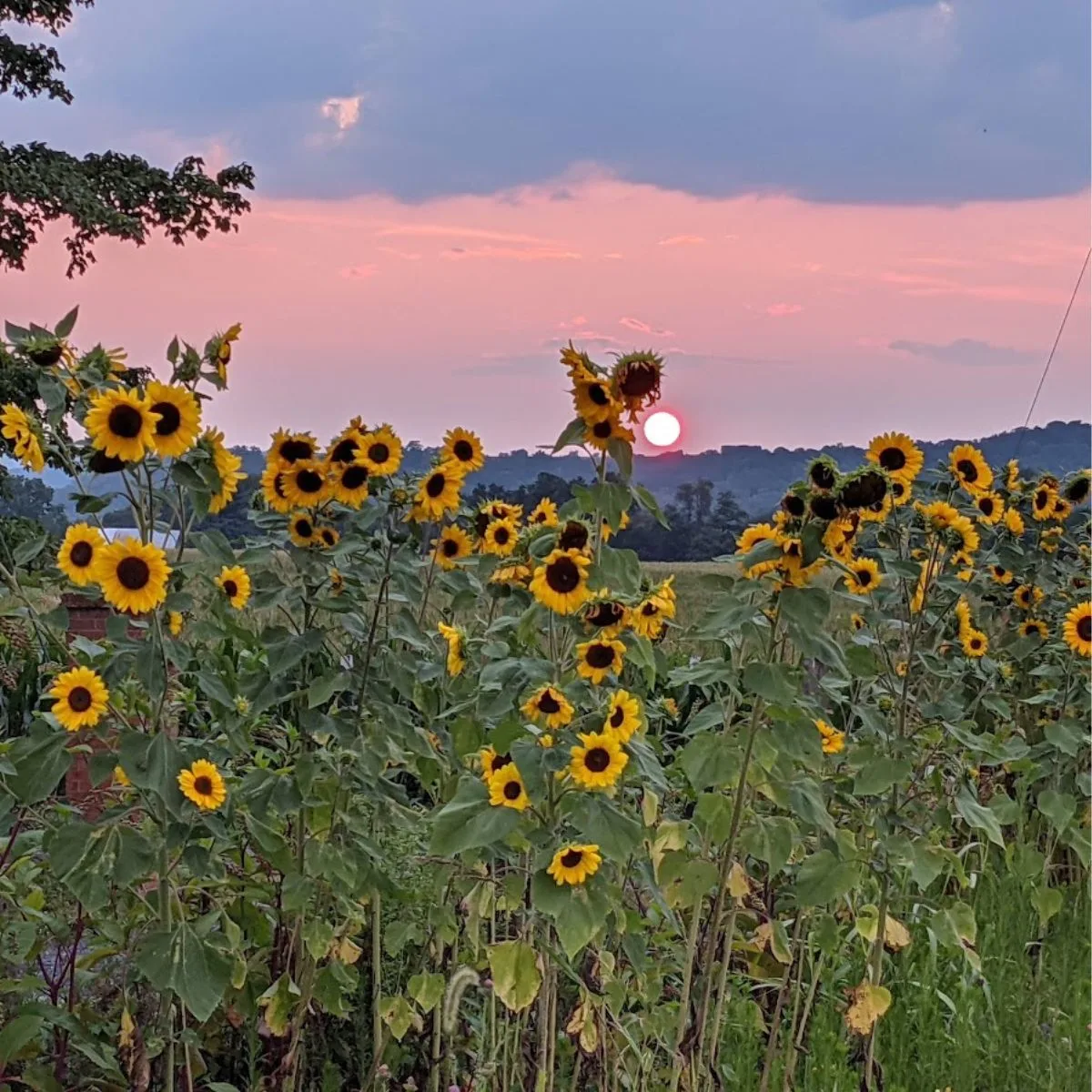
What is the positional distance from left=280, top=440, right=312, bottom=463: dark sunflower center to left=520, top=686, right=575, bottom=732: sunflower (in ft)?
1.98

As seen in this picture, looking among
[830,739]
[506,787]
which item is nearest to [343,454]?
[506,787]

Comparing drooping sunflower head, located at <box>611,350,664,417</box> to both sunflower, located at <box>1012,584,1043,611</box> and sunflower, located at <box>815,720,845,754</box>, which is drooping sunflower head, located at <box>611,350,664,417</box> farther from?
sunflower, located at <box>1012,584,1043,611</box>

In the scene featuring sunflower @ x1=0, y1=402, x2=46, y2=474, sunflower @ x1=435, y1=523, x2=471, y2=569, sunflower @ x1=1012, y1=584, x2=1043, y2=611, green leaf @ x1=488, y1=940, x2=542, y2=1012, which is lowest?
green leaf @ x1=488, y1=940, x2=542, y2=1012

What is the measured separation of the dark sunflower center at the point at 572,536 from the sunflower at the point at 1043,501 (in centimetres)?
186

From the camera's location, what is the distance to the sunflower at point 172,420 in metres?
2.07

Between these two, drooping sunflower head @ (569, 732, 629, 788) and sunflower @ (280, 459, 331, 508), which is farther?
sunflower @ (280, 459, 331, 508)

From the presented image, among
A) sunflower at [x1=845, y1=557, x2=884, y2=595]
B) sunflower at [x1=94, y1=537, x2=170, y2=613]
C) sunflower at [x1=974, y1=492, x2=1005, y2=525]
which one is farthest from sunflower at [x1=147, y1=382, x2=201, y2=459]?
sunflower at [x1=974, y1=492, x2=1005, y2=525]

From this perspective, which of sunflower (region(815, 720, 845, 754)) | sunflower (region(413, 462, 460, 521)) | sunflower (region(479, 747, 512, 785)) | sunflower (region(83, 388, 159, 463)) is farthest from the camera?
sunflower (region(815, 720, 845, 754))

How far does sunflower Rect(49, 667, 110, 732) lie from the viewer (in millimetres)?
→ 2205

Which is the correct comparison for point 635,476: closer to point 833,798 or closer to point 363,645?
point 363,645

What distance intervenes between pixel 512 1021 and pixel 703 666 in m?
1.03

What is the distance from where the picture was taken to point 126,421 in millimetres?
2035

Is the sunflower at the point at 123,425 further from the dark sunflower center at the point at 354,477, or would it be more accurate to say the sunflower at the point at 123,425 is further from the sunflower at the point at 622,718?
the sunflower at the point at 622,718

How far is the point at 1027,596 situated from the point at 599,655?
86.5 inches
